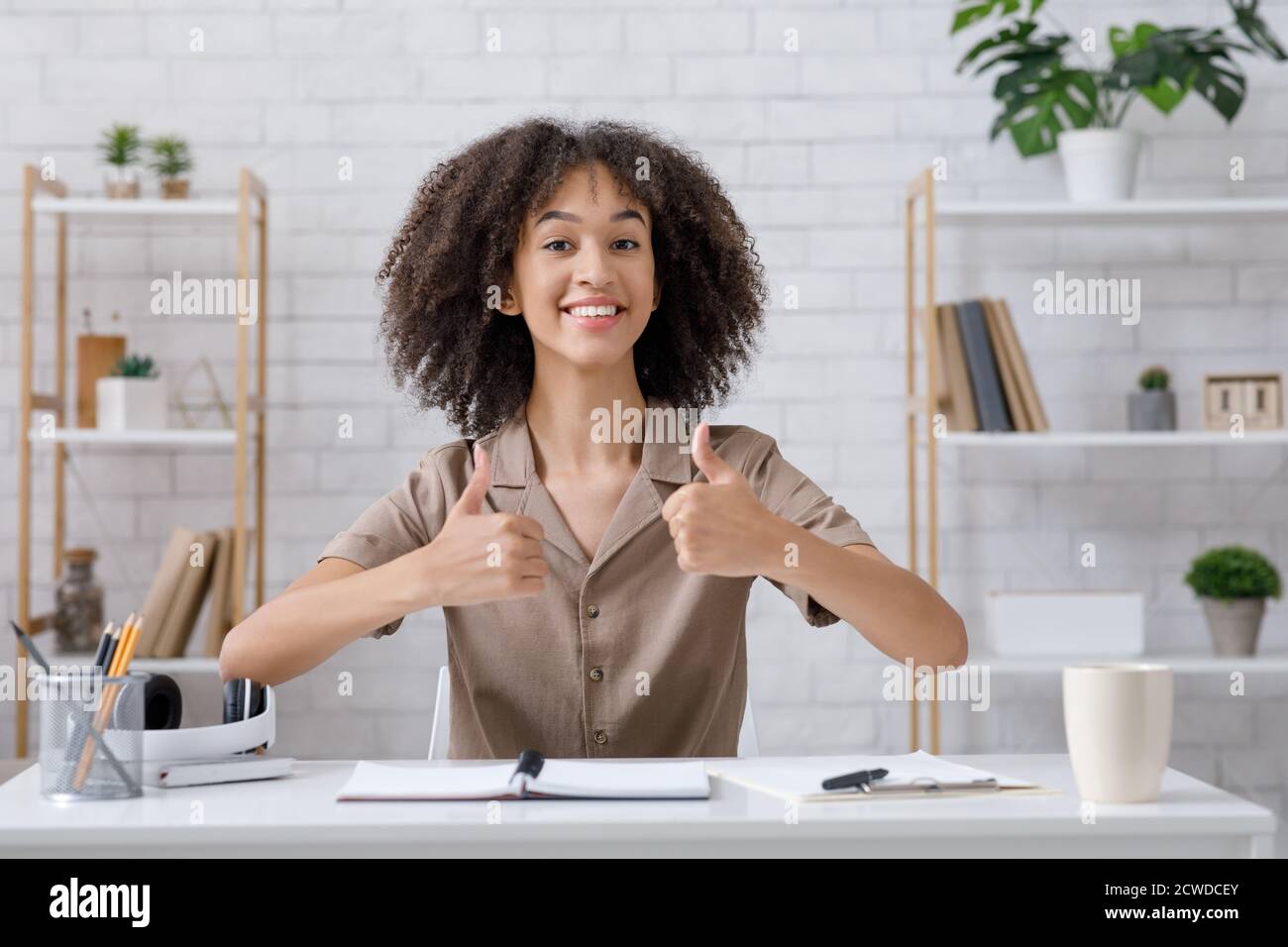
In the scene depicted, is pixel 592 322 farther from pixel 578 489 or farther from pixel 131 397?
pixel 131 397

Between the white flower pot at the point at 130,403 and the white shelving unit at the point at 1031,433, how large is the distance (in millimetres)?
1542

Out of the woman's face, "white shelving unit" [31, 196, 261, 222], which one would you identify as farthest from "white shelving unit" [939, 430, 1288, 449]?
"white shelving unit" [31, 196, 261, 222]

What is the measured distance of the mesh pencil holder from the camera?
1.15 m

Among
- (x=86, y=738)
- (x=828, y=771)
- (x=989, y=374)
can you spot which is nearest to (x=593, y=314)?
(x=828, y=771)

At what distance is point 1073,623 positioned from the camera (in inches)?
108

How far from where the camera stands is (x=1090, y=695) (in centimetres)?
113

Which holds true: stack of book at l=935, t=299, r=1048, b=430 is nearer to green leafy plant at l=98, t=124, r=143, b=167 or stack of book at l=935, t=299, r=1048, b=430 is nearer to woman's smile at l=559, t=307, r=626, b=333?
woman's smile at l=559, t=307, r=626, b=333

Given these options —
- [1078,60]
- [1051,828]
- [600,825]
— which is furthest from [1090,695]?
[1078,60]

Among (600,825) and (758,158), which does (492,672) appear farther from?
(758,158)

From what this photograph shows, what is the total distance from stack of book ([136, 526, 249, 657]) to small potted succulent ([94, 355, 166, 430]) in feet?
0.78

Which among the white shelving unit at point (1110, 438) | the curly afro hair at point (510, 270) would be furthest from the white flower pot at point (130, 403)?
the white shelving unit at point (1110, 438)

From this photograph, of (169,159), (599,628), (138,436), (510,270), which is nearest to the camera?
(599,628)

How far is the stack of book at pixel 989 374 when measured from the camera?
2.76 metres

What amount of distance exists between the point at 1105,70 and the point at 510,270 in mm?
1653
